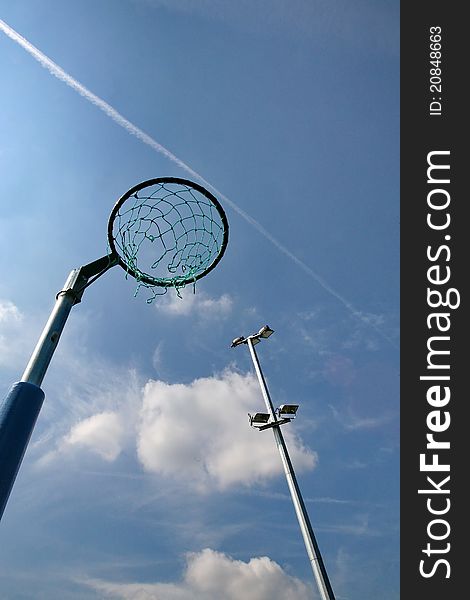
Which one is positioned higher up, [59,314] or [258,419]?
[258,419]

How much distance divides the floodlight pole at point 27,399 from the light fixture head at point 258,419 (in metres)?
7.81

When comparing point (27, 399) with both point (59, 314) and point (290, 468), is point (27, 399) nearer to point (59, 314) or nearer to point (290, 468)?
point (59, 314)

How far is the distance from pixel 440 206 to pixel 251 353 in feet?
23.6

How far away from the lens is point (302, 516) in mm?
9648

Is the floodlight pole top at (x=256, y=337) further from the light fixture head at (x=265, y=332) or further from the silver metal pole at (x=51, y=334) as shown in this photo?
the silver metal pole at (x=51, y=334)

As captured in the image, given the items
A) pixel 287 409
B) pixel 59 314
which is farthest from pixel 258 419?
pixel 59 314

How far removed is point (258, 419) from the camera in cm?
1141

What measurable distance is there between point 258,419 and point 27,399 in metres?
8.73

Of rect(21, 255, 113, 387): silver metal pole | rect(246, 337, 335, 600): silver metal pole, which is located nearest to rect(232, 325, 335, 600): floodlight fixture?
rect(246, 337, 335, 600): silver metal pole

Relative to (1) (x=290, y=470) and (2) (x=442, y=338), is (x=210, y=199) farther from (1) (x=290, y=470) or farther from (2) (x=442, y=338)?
(1) (x=290, y=470)

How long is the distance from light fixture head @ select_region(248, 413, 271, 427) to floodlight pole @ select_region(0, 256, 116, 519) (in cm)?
781

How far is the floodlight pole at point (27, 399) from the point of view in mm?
3043

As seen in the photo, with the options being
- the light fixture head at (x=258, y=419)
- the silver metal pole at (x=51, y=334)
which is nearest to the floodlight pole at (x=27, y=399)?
the silver metal pole at (x=51, y=334)

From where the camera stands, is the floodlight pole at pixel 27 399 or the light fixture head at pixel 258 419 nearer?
the floodlight pole at pixel 27 399
